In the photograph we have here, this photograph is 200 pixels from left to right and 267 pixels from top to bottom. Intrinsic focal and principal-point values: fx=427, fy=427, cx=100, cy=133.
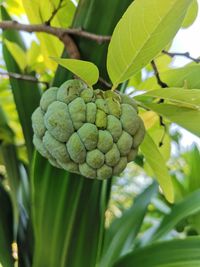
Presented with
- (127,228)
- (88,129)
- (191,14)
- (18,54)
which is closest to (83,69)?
(88,129)

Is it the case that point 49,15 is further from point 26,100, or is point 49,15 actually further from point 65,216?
point 65,216

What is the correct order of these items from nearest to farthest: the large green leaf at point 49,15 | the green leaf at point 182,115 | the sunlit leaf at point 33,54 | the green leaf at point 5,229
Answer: the green leaf at point 182,115 < the large green leaf at point 49,15 < the green leaf at point 5,229 < the sunlit leaf at point 33,54

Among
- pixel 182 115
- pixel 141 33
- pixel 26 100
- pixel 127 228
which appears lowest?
pixel 127 228

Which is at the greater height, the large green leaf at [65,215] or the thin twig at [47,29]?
the thin twig at [47,29]

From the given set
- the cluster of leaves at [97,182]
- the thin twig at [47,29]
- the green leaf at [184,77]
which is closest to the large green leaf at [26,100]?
the cluster of leaves at [97,182]

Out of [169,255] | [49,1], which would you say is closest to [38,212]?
[169,255]

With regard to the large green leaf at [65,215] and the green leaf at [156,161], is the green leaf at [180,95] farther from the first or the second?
the large green leaf at [65,215]

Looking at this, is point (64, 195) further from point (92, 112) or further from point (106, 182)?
point (92, 112)

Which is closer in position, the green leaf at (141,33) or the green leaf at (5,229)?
the green leaf at (141,33)
